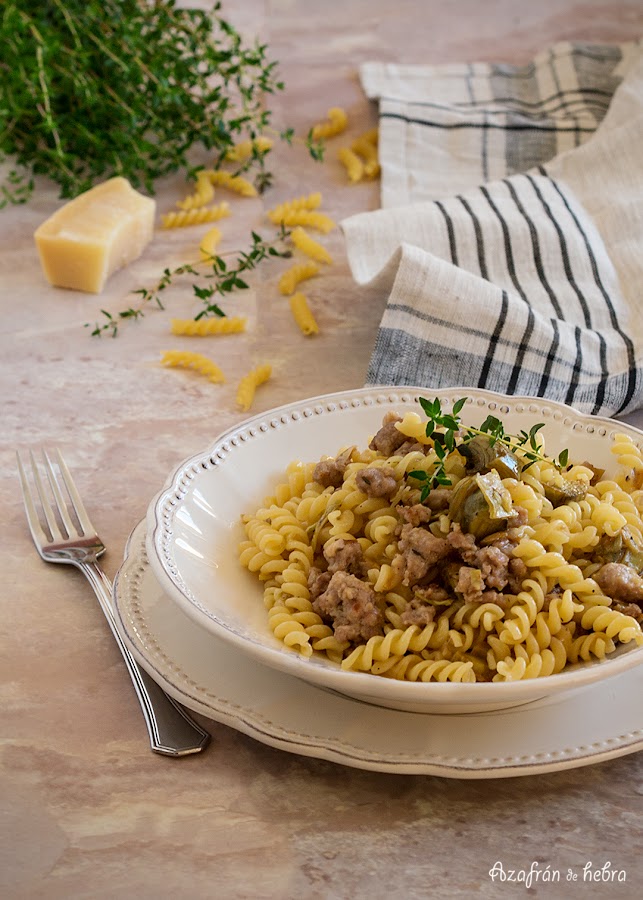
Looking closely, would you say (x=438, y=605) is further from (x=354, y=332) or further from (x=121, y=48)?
(x=121, y=48)

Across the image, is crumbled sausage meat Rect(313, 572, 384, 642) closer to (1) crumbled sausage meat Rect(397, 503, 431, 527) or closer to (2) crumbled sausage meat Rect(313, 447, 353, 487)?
(1) crumbled sausage meat Rect(397, 503, 431, 527)

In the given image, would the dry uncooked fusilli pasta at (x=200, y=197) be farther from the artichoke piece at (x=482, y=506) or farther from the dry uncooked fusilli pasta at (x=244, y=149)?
the artichoke piece at (x=482, y=506)

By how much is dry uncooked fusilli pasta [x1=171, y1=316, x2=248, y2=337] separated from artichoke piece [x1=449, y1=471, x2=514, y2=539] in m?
1.47

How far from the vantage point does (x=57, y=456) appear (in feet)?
8.82

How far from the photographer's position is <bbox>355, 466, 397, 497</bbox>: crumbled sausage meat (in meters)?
1.97

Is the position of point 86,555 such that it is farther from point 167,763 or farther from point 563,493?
point 563,493

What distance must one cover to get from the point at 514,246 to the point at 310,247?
2.32 ft

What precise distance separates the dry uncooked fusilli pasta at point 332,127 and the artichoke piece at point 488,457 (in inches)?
105

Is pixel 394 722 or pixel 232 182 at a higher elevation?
pixel 232 182

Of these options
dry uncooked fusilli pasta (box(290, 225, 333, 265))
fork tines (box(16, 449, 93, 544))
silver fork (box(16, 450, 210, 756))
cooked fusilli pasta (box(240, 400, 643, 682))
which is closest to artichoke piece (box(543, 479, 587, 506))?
cooked fusilli pasta (box(240, 400, 643, 682))

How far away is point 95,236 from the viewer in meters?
3.40

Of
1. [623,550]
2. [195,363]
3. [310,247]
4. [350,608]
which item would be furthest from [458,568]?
[310,247]

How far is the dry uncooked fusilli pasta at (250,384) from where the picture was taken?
286 centimetres

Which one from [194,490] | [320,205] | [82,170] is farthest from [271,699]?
[82,170]
